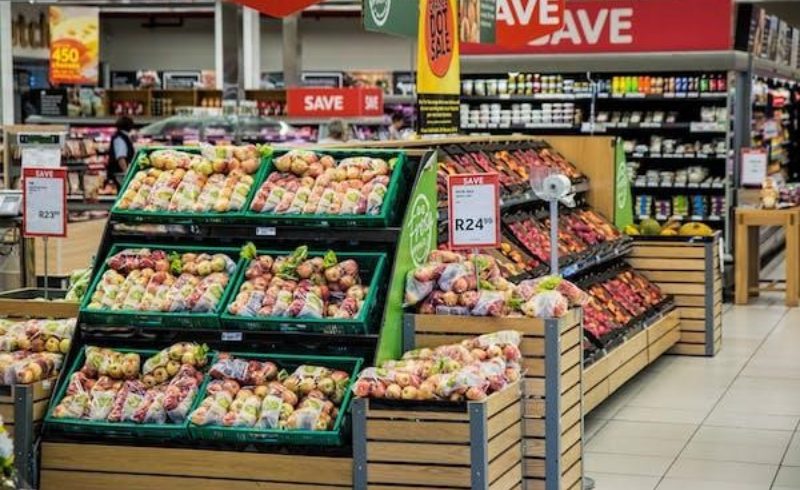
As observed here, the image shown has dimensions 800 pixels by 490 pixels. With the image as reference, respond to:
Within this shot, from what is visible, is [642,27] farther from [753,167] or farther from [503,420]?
[503,420]

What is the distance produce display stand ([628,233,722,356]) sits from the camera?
10188mm

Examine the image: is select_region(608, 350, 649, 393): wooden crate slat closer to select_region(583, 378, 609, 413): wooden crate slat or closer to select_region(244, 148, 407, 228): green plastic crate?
select_region(583, 378, 609, 413): wooden crate slat

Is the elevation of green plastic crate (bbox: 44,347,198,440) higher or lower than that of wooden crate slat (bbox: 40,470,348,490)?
higher

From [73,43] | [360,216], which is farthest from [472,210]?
[73,43]

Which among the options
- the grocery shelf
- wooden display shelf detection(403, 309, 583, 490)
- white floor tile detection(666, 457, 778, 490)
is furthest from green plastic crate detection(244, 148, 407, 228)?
the grocery shelf

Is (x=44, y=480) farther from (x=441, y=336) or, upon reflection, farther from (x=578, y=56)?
(x=578, y=56)

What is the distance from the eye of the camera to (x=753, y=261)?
44.1 feet

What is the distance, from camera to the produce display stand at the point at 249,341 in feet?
17.4

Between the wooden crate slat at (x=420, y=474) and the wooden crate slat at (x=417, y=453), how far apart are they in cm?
2

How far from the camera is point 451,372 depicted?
5.27 meters

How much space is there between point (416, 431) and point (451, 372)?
0.31 meters

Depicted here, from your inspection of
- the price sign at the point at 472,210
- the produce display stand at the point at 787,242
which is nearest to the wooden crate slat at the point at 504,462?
the price sign at the point at 472,210

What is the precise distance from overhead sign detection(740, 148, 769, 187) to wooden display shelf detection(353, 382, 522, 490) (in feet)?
29.1

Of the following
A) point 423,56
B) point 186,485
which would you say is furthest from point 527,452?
point 423,56
